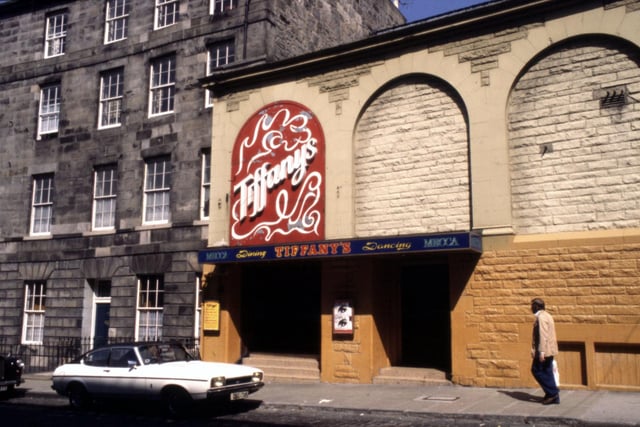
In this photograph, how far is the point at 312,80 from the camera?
17312 mm

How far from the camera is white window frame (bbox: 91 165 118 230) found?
23.1 meters

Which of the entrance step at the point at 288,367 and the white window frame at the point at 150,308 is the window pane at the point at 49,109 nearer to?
the white window frame at the point at 150,308

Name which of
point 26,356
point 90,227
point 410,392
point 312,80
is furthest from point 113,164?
→ point 410,392

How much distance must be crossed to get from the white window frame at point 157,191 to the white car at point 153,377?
844 cm

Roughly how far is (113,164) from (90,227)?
2308 mm

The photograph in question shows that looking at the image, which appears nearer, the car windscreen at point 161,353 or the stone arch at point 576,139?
the stone arch at point 576,139

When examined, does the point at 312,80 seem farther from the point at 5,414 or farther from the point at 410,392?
the point at 5,414

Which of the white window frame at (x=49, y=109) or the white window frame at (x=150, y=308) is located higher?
the white window frame at (x=49, y=109)

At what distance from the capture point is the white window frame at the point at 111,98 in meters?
23.7

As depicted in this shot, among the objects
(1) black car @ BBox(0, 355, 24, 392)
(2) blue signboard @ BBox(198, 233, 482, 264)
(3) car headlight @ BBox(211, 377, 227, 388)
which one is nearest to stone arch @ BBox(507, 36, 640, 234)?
(2) blue signboard @ BBox(198, 233, 482, 264)

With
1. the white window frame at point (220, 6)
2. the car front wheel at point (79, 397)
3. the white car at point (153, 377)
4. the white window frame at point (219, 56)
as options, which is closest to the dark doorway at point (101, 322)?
the white window frame at point (219, 56)

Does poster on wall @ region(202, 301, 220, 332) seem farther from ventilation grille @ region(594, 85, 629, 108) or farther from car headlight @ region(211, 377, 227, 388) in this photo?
ventilation grille @ region(594, 85, 629, 108)

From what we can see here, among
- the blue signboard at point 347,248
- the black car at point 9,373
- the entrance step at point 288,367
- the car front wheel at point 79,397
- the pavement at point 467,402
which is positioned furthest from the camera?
the entrance step at point 288,367

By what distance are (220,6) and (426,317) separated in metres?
12.8
